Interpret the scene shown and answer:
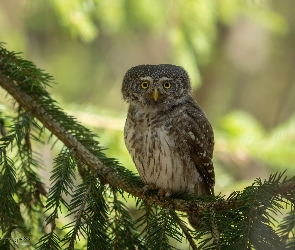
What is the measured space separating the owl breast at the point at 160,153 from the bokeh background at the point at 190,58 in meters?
1.00

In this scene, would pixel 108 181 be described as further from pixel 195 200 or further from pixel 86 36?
pixel 86 36

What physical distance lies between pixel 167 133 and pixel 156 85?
480 mm

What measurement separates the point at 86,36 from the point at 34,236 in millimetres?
2042

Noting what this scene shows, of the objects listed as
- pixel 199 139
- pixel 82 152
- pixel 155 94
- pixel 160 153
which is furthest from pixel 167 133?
pixel 82 152

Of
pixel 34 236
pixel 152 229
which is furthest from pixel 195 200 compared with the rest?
pixel 34 236

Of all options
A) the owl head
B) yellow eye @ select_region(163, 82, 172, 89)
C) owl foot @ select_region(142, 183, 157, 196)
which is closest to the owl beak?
the owl head

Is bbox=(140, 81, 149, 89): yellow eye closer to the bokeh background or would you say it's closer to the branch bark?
the bokeh background

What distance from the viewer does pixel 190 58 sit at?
5.03 meters

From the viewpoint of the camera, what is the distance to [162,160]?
3.52m

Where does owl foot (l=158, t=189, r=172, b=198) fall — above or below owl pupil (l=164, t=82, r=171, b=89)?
below

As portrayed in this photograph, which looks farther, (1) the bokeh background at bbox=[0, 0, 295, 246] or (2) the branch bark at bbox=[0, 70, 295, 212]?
(1) the bokeh background at bbox=[0, 0, 295, 246]

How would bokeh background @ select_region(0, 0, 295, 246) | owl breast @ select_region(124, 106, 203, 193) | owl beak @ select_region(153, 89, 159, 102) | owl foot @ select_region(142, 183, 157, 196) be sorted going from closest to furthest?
owl foot @ select_region(142, 183, 157, 196), owl breast @ select_region(124, 106, 203, 193), owl beak @ select_region(153, 89, 159, 102), bokeh background @ select_region(0, 0, 295, 246)

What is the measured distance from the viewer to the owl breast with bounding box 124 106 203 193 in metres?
3.52

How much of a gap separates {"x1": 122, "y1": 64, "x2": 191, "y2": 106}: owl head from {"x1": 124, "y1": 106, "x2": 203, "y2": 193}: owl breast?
180 millimetres
